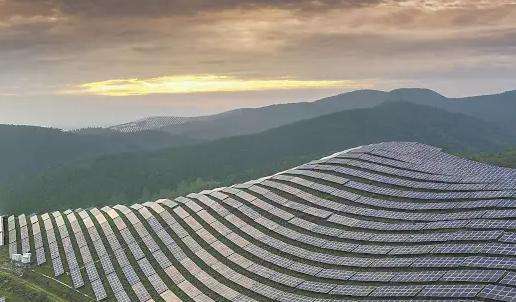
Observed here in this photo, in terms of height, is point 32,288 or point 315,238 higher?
point 315,238

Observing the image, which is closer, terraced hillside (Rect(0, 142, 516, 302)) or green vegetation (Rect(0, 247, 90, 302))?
terraced hillside (Rect(0, 142, 516, 302))

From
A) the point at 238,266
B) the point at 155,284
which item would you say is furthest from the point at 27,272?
the point at 238,266

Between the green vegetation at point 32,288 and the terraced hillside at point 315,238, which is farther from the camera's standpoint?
the green vegetation at point 32,288

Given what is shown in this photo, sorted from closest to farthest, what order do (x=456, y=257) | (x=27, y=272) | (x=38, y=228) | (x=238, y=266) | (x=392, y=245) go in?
(x=456, y=257)
(x=392, y=245)
(x=238, y=266)
(x=27, y=272)
(x=38, y=228)

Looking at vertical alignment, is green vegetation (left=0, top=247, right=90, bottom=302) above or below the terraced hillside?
below

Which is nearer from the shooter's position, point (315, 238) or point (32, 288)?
point (315, 238)

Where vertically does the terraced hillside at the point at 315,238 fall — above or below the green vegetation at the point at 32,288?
above

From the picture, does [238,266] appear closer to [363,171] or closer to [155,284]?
[155,284]

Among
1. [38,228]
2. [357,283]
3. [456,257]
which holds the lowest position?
[38,228]
